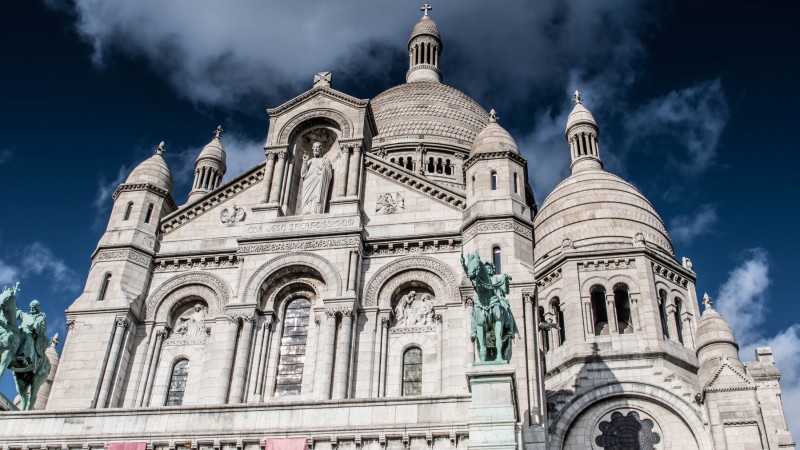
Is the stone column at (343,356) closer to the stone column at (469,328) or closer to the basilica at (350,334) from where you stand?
the basilica at (350,334)

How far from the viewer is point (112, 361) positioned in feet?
93.1

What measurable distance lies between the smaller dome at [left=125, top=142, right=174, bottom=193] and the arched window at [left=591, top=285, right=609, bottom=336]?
19.8 meters

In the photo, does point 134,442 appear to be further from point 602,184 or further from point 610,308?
point 602,184

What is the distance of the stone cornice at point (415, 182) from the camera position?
30594 mm

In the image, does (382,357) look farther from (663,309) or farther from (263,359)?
(663,309)

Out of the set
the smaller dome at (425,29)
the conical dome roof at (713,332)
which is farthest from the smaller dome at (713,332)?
the smaller dome at (425,29)

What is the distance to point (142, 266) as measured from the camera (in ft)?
101

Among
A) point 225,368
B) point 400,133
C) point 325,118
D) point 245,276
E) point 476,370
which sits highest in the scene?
point 400,133

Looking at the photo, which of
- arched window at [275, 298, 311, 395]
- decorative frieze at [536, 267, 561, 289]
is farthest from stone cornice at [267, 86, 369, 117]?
decorative frieze at [536, 267, 561, 289]

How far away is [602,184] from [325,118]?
1761cm

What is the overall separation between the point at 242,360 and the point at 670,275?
2241cm

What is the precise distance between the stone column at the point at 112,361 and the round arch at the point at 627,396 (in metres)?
16.7

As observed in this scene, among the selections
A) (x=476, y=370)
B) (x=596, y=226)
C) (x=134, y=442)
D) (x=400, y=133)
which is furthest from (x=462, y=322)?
(x=400, y=133)

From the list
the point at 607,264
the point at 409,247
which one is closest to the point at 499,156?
the point at 409,247
